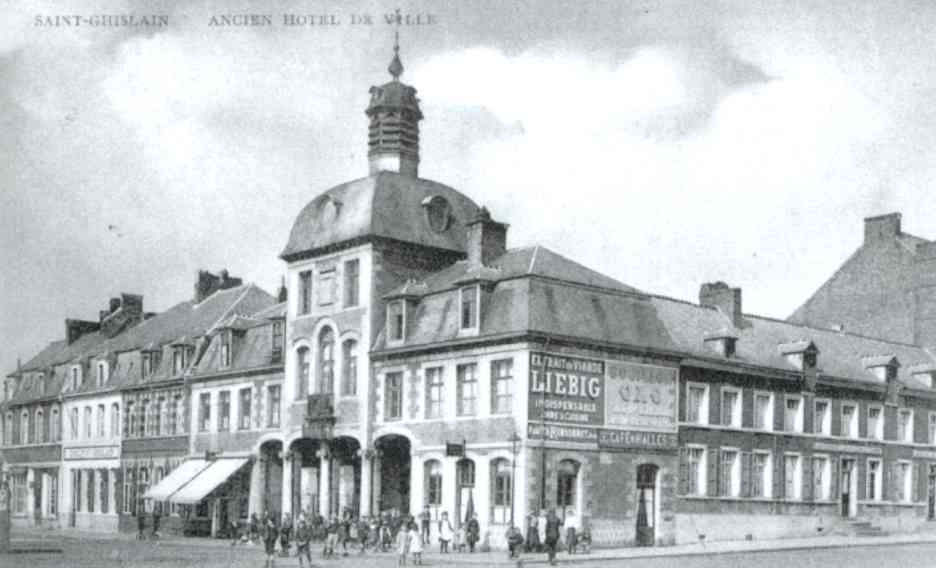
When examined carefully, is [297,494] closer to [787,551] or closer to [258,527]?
[258,527]

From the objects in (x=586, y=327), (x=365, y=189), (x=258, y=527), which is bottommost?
(x=258, y=527)

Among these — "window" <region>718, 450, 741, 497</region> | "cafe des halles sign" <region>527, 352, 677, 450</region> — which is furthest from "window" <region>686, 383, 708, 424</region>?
"window" <region>718, 450, 741, 497</region>

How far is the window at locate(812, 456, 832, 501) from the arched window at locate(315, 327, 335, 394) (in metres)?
17.5

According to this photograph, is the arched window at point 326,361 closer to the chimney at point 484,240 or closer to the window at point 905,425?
the chimney at point 484,240

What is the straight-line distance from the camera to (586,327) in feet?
136

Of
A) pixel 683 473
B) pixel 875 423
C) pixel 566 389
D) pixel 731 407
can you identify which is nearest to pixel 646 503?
pixel 683 473

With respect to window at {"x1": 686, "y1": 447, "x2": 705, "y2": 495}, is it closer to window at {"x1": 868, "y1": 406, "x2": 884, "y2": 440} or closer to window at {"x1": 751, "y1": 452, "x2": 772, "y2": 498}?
window at {"x1": 751, "y1": 452, "x2": 772, "y2": 498}

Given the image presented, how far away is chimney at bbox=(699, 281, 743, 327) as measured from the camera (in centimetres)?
5112

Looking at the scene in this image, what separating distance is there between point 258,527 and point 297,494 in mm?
1827

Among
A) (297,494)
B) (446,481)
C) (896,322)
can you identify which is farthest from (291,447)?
(896,322)

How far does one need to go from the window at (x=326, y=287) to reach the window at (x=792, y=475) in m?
16.8

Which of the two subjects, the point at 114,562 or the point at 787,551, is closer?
the point at 114,562

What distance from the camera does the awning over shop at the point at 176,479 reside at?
176ft

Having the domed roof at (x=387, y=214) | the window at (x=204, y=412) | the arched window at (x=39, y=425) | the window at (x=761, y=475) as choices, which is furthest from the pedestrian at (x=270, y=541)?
the arched window at (x=39, y=425)
